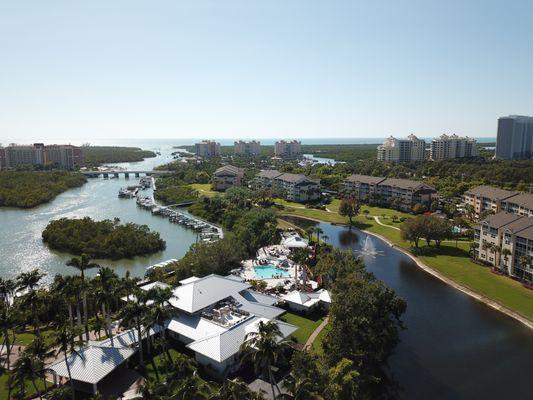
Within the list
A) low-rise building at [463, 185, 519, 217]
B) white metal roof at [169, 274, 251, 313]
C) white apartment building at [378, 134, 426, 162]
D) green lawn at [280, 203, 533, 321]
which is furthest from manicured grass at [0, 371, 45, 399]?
white apartment building at [378, 134, 426, 162]

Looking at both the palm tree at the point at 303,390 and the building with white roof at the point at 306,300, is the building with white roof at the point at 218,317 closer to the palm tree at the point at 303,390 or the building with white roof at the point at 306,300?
the building with white roof at the point at 306,300

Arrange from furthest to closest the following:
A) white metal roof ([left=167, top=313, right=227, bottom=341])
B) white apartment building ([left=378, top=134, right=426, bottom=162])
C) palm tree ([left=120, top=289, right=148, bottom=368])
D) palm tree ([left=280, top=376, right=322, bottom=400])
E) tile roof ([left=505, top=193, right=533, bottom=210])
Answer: white apartment building ([left=378, top=134, right=426, bottom=162])
tile roof ([left=505, top=193, right=533, bottom=210])
white metal roof ([left=167, top=313, right=227, bottom=341])
palm tree ([left=120, top=289, right=148, bottom=368])
palm tree ([left=280, top=376, right=322, bottom=400])

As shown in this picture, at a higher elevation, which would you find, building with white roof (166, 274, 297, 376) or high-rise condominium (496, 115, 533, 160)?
high-rise condominium (496, 115, 533, 160)

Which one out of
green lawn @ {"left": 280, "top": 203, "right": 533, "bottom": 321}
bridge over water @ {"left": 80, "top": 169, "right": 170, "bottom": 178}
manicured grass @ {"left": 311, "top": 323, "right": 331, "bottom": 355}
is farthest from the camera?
bridge over water @ {"left": 80, "top": 169, "right": 170, "bottom": 178}

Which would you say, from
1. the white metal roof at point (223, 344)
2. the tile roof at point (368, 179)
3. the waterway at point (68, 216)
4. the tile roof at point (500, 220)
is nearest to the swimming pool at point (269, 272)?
the waterway at point (68, 216)

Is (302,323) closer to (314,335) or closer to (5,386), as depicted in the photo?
(314,335)

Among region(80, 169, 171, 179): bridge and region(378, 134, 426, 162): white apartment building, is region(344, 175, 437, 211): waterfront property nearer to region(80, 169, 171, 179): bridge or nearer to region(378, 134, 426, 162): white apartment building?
region(378, 134, 426, 162): white apartment building

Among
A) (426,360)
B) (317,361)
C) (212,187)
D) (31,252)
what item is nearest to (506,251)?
(426,360)
